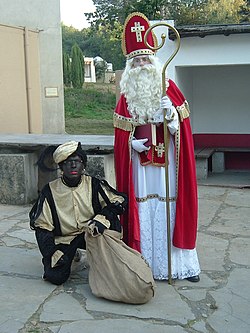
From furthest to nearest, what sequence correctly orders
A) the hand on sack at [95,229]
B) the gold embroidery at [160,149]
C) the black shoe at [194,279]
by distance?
the black shoe at [194,279] < the gold embroidery at [160,149] < the hand on sack at [95,229]

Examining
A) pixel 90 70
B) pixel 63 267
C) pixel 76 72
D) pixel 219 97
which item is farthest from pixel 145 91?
pixel 90 70

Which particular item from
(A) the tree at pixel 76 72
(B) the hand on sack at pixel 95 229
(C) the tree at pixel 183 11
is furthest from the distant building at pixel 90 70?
(B) the hand on sack at pixel 95 229

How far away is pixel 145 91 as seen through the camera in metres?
4.11

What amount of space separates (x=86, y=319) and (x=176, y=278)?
40.3 inches

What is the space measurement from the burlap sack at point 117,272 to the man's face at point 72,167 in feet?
1.64

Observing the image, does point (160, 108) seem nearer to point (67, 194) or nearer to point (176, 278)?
point (67, 194)

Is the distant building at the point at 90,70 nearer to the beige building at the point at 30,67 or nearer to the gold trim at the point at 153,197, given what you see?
the beige building at the point at 30,67

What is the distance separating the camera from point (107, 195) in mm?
4219

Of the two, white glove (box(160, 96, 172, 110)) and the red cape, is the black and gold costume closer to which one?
the red cape

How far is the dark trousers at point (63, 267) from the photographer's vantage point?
163 inches

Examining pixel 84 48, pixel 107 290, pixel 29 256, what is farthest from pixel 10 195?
pixel 84 48

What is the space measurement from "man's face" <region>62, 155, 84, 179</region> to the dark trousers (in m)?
0.52

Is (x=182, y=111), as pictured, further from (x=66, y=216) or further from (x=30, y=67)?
(x=30, y=67)

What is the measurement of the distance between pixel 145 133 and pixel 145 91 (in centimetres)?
34
